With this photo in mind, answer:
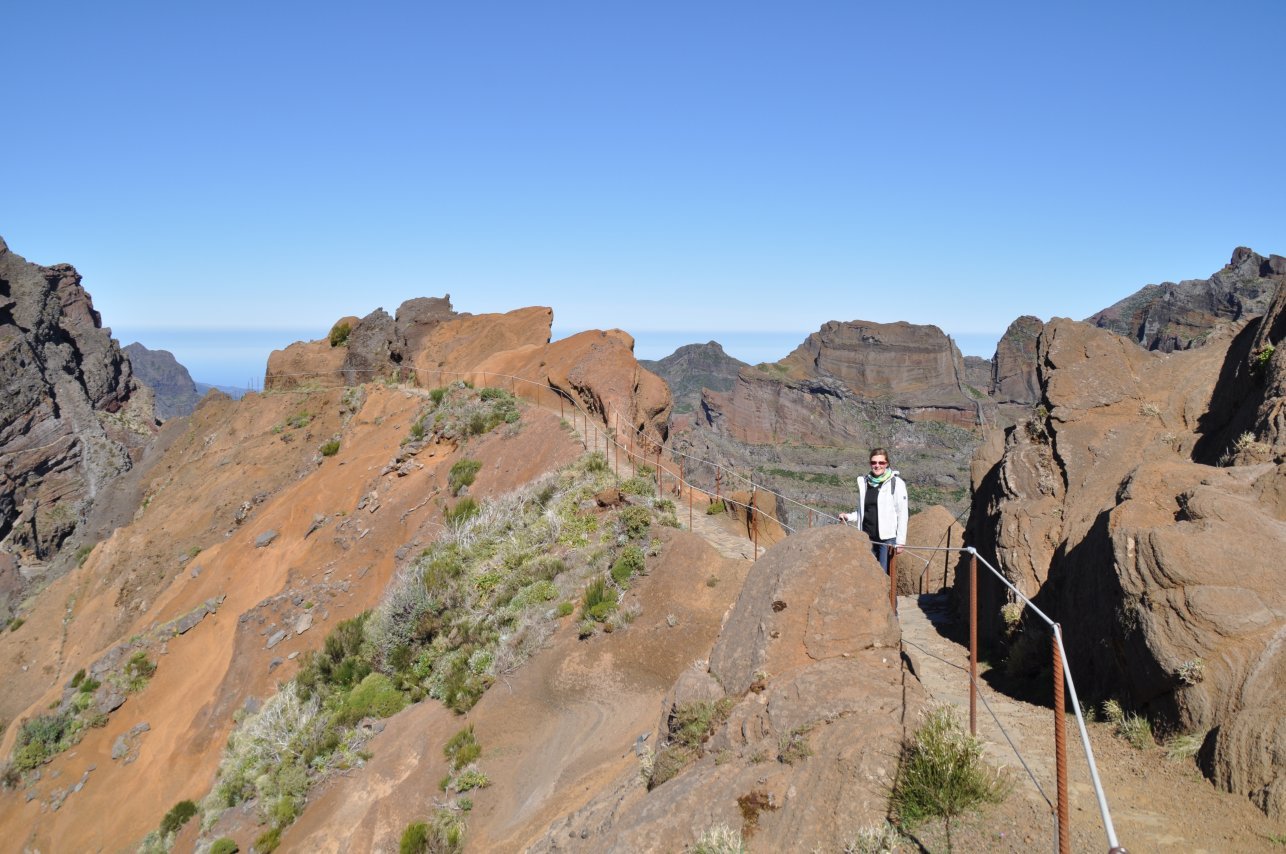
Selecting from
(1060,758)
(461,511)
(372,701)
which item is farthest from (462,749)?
(461,511)

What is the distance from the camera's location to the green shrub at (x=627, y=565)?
1241 cm

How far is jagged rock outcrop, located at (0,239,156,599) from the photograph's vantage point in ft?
214

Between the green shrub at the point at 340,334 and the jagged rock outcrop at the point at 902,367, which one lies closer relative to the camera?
the green shrub at the point at 340,334

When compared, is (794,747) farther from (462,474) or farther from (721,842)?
(462,474)

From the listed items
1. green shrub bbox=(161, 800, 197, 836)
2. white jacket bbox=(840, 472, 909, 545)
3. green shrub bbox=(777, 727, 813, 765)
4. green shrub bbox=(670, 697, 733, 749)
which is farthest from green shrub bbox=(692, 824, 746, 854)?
green shrub bbox=(161, 800, 197, 836)

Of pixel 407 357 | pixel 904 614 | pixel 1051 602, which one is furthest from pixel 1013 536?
pixel 407 357

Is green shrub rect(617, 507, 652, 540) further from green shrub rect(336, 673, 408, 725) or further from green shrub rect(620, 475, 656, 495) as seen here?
green shrub rect(336, 673, 408, 725)

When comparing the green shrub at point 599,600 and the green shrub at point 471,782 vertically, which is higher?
the green shrub at point 599,600

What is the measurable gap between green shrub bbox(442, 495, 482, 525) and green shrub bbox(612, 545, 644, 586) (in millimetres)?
6287

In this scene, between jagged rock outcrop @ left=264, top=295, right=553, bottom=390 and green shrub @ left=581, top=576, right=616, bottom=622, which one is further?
jagged rock outcrop @ left=264, top=295, right=553, bottom=390

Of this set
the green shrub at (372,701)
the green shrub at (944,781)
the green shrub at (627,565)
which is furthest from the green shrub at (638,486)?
the green shrub at (944,781)

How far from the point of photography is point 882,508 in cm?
880

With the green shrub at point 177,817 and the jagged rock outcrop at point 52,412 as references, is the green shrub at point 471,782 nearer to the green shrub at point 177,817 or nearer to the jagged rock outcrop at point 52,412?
the green shrub at point 177,817

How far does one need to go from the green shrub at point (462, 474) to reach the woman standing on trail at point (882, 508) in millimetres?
12847
